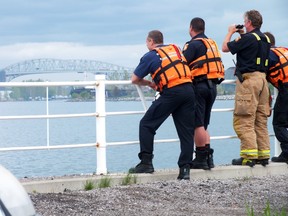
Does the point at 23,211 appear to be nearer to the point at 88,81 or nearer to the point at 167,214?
the point at 167,214

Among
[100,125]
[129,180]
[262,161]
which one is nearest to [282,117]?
[262,161]

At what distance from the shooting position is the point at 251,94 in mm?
10195

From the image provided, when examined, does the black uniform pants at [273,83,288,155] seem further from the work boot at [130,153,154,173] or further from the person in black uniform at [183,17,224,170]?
the work boot at [130,153,154,173]

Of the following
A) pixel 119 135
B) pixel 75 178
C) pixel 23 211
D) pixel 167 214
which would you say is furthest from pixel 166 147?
pixel 23 211

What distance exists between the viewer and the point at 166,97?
927 cm

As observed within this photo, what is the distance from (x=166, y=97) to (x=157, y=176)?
0.94 metres

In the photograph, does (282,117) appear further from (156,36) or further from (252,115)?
(156,36)

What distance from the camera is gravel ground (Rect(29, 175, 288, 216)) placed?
7.16 meters

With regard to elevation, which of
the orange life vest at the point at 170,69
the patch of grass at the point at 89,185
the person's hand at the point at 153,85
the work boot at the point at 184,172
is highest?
the orange life vest at the point at 170,69

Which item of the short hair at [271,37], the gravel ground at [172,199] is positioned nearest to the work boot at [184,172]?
the gravel ground at [172,199]

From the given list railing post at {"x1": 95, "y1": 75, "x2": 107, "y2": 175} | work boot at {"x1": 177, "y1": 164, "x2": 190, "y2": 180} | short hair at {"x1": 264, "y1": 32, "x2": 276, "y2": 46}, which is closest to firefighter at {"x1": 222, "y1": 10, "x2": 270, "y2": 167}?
short hair at {"x1": 264, "y1": 32, "x2": 276, "y2": 46}

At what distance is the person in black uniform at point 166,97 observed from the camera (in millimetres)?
9195

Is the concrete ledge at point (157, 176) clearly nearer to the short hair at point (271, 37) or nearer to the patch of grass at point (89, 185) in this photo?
the patch of grass at point (89, 185)

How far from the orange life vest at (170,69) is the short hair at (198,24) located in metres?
0.68
